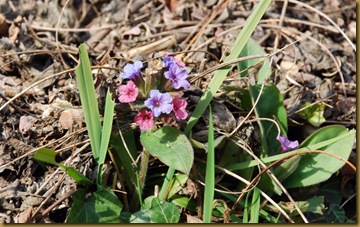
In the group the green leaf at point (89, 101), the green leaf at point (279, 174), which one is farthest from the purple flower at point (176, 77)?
the green leaf at point (279, 174)

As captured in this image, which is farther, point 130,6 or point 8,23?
point 130,6

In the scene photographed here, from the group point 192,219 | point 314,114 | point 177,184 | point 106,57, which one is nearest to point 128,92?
point 177,184

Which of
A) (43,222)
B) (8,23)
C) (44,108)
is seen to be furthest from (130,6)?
(43,222)

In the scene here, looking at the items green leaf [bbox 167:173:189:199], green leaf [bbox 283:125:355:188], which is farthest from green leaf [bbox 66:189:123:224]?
green leaf [bbox 283:125:355:188]

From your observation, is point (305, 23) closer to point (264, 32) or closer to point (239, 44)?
point (264, 32)

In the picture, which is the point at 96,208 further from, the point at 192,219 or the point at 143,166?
the point at 192,219

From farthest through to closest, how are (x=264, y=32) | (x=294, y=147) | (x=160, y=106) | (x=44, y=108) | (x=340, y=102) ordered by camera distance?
(x=264, y=32) → (x=340, y=102) → (x=44, y=108) → (x=294, y=147) → (x=160, y=106)

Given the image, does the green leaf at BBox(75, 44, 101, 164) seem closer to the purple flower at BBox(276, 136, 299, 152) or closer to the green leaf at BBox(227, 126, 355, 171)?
the green leaf at BBox(227, 126, 355, 171)
